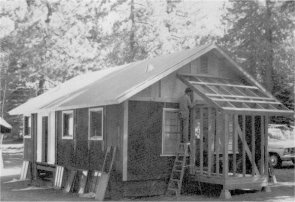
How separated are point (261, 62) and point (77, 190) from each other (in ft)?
62.3

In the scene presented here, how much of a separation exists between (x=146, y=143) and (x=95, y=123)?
244cm

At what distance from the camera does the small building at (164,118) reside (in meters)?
15.3

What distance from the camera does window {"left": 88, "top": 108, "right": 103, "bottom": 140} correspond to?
16859 millimetres

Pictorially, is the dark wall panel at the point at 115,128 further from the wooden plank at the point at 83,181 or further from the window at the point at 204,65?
the window at the point at 204,65

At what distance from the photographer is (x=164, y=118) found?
1619 cm

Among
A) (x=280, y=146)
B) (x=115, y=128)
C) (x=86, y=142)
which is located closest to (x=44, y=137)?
(x=86, y=142)

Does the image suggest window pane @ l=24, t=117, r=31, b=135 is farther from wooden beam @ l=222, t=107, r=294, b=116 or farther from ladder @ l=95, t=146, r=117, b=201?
wooden beam @ l=222, t=107, r=294, b=116

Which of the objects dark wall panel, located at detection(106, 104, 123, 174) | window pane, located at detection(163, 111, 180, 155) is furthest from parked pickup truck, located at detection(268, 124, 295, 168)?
dark wall panel, located at detection(106, 104, 123, 174)

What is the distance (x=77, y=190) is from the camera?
1750cm

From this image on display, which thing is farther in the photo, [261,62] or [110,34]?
[110,34]

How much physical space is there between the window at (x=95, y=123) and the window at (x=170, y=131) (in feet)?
7.55

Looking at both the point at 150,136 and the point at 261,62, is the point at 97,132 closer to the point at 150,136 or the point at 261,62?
the point at 150,136

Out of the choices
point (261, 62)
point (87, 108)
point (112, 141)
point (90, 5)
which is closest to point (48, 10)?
point (90, 5)

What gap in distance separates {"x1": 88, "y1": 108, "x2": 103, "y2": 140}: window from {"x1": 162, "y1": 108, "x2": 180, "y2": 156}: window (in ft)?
7.55
